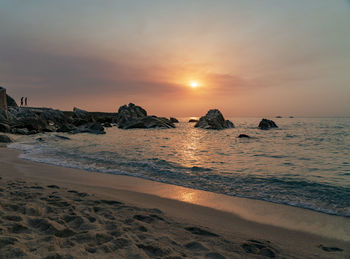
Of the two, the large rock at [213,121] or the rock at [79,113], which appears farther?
the rock at [79,113]

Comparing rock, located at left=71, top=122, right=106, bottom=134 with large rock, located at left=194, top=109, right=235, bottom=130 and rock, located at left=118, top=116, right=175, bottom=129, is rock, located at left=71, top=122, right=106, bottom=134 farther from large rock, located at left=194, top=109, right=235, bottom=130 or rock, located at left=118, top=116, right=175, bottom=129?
large rock, located at left=194, top=109, right=235, bottom=130

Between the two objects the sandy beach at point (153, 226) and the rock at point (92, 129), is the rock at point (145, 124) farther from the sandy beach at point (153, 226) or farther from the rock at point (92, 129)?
the sandy beach at point (153, 226)

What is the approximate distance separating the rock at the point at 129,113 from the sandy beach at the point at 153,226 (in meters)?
40.8

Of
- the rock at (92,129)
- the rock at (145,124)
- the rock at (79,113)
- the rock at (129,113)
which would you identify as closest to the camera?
the rock at (92,129)

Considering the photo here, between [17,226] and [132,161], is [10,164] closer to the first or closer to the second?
[132,161]

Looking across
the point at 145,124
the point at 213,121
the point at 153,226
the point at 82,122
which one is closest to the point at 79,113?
the point at 82,122

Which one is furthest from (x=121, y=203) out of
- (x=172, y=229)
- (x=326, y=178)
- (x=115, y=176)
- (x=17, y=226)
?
(x=326, y=178)

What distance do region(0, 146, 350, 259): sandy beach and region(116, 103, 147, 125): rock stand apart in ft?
134

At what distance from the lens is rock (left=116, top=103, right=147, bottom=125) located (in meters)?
46.5

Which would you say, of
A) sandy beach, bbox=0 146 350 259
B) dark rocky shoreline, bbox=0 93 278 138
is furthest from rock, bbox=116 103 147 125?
sandy beach, bbox=0 146 350 259

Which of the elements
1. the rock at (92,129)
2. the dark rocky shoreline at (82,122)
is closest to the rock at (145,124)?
the dark rocky shoreline at (82,122)

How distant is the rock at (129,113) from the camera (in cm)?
4647

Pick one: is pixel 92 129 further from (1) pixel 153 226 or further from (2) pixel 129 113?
(1) pixel 153 226

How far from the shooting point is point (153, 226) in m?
3.62
